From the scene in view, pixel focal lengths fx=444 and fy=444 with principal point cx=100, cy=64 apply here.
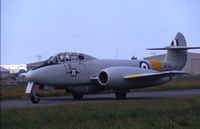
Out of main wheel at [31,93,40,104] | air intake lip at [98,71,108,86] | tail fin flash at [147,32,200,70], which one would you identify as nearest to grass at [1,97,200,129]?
main wheel at [31,93,40,104]

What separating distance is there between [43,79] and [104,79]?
10.9ft

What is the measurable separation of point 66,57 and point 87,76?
1.53 m

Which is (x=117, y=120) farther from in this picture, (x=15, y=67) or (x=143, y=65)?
(x=15, y=67)

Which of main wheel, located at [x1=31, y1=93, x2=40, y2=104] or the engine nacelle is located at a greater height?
the engine nacelle

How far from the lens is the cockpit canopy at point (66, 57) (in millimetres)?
22547

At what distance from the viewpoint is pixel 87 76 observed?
23.4 meters

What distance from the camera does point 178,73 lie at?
23297mm

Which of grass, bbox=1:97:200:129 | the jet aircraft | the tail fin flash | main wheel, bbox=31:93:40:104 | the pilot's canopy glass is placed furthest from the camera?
the tail fin flash

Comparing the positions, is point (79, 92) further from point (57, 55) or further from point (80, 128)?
point (80, 128)

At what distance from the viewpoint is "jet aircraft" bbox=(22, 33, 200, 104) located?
21.9m

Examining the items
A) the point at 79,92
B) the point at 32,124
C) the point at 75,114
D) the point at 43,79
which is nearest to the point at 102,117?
the point at 75,114

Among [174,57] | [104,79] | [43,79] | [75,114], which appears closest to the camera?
[75,114]

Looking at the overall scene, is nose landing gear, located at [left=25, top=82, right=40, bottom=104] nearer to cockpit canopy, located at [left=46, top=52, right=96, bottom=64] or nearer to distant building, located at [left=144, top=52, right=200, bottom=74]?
cockpit canopy, located at [left=46, top=52, right=96, bottom=64]

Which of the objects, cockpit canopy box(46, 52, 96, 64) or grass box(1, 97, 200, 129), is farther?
cockpit canopy box(46, 52, 96, 64)
